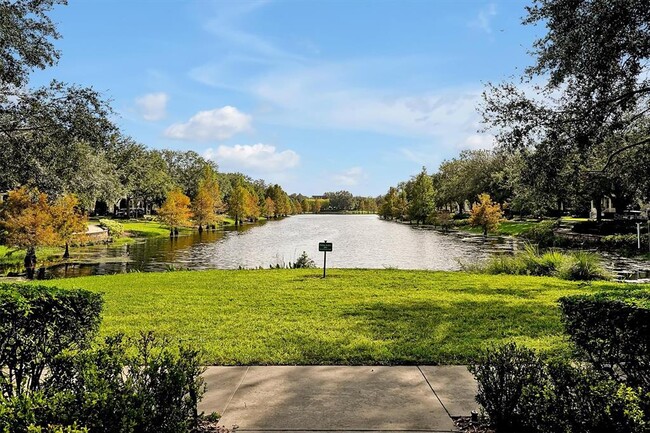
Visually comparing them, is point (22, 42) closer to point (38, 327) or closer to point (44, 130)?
point (44, 130)

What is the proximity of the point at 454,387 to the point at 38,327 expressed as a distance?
13.1 ft

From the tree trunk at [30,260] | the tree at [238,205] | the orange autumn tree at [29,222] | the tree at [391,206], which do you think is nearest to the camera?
the orange autumn tree at [29,222]

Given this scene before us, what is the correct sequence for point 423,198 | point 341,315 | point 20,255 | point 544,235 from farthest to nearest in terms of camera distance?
point 423,198 < point 544,235 < point 20,255 < point 341,315

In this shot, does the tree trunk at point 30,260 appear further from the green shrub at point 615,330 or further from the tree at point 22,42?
the green shrub at point 615,330

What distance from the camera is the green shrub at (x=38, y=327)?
3.81 meters

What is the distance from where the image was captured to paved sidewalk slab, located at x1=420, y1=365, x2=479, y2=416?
4.20 meters

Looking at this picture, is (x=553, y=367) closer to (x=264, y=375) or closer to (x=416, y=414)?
(x=416, y=414)

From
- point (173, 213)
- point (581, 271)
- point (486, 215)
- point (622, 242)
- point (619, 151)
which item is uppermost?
point (619, 151)

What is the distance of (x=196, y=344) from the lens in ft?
20.9

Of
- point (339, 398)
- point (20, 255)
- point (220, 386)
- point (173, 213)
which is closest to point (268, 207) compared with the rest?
point (173, 213)

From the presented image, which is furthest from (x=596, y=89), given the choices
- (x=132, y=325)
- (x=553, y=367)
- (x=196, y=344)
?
(x=132, y=325)

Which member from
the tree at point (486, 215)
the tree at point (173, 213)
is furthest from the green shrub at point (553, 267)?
the tree at point (173, 213)

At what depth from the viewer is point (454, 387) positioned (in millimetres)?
4758

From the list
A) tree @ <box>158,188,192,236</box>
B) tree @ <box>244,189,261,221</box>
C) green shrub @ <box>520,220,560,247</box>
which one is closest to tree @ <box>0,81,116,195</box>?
green shrub @ <box>520,220,560,247</box>
